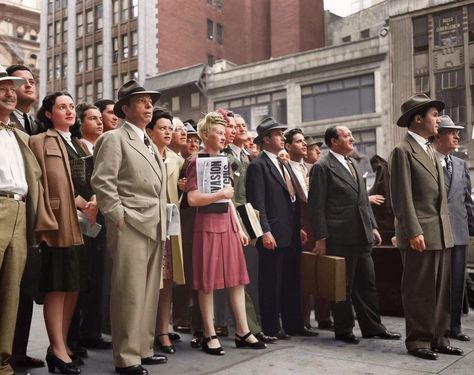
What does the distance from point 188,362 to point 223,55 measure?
126ft

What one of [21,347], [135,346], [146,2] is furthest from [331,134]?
[146,2]

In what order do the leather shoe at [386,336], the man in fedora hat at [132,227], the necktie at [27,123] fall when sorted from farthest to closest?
the leather shoe at [386,336] → the necktie at [27,123] → the man in fedora hat at [132,227]

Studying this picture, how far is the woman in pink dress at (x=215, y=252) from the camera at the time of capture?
491 cm

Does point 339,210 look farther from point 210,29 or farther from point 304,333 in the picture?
point 210,29

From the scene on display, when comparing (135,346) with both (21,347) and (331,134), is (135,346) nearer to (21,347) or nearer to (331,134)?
(21,347)

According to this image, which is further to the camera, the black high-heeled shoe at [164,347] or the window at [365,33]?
the window at [365,33]

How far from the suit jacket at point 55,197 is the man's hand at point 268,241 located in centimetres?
190

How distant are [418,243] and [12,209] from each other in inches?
127

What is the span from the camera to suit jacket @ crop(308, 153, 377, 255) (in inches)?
218

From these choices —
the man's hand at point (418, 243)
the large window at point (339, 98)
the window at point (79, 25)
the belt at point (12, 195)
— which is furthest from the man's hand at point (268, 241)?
the window at point (79, 25)

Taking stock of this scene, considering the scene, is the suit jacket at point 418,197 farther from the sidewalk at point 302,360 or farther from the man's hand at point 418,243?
the sidewalk at point 302,360

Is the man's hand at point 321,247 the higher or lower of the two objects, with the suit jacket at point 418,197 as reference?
lower

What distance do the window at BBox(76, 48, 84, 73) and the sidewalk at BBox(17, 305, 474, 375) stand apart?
3804 centimetres

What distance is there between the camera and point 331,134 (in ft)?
19.1
